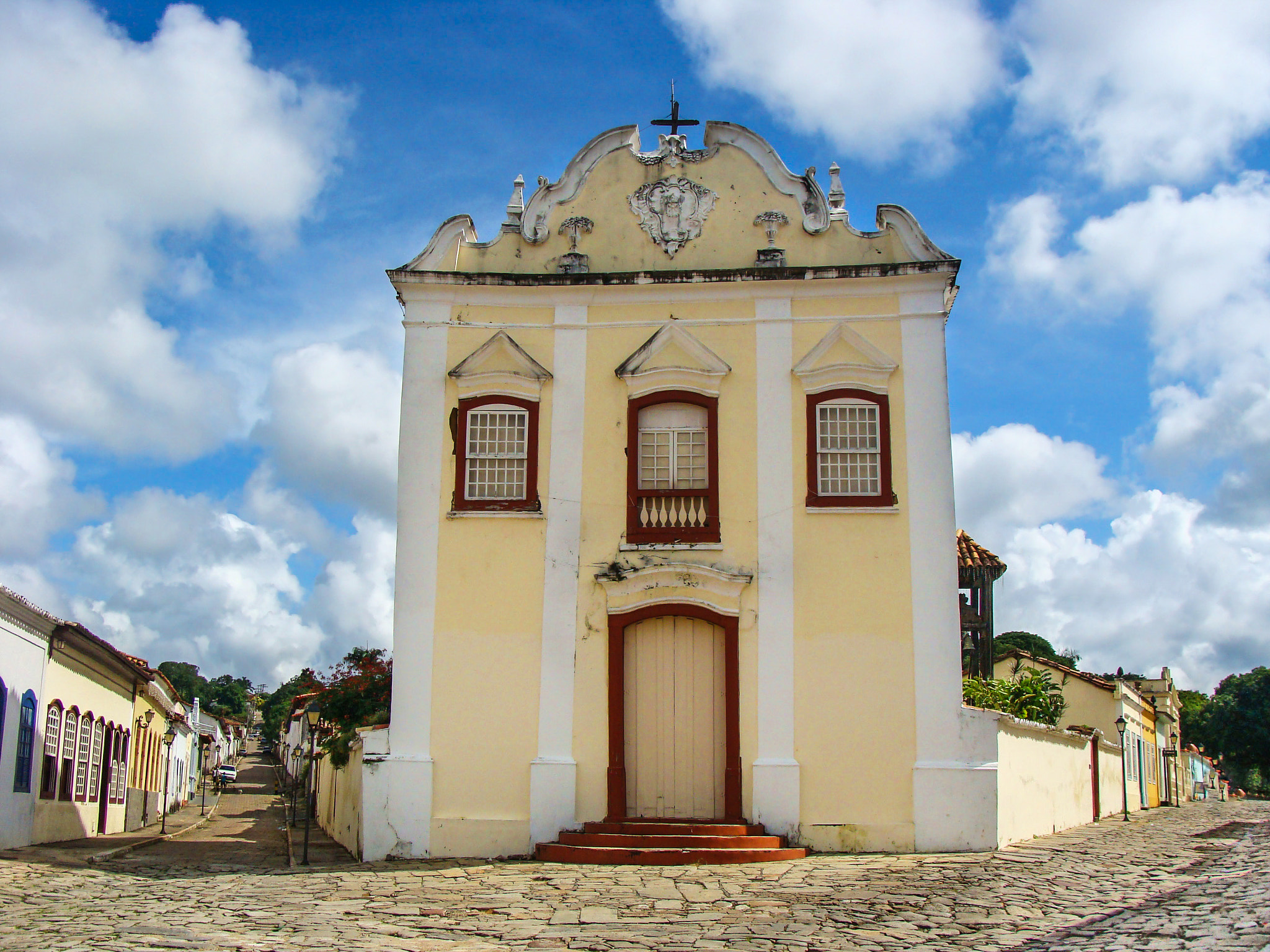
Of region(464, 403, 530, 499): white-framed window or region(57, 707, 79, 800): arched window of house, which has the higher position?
region(464, 403, 530, 499): white-framed window

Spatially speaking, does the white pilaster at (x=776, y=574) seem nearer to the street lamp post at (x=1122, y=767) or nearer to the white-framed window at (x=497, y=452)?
the white-framed window at (x=497, y=452)

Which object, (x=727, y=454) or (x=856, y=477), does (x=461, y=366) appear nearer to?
(x=727, y=454)

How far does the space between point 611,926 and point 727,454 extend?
7.09 m

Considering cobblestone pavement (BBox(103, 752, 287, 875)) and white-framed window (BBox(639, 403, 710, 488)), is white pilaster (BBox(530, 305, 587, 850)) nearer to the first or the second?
white-framed window (BBox(639, 403, 710, 488))

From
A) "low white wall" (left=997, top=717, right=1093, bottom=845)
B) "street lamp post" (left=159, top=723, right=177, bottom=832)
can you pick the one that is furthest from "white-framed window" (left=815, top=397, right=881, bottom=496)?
"street lamp post" (left=159, top=723, right=177, bottom=832)

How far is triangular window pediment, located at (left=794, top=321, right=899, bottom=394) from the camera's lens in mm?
14469

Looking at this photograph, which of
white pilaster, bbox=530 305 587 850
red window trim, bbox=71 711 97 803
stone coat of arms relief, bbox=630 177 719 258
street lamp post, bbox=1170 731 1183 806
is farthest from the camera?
street lamp post, bbox=1170 731 1183 806

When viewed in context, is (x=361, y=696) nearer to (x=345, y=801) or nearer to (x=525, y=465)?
(x=345, y=801)

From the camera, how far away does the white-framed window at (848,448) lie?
14.3 meters

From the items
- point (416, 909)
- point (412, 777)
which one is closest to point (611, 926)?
point (416, 909)

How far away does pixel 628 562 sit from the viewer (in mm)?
14156

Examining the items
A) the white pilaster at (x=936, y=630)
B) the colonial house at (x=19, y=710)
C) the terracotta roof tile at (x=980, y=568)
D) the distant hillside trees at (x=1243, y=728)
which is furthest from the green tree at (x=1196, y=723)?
the colonial house at (x=19, y=710)

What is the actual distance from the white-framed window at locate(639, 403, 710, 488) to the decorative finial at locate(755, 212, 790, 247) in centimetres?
247

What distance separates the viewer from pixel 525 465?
14.6 meters
